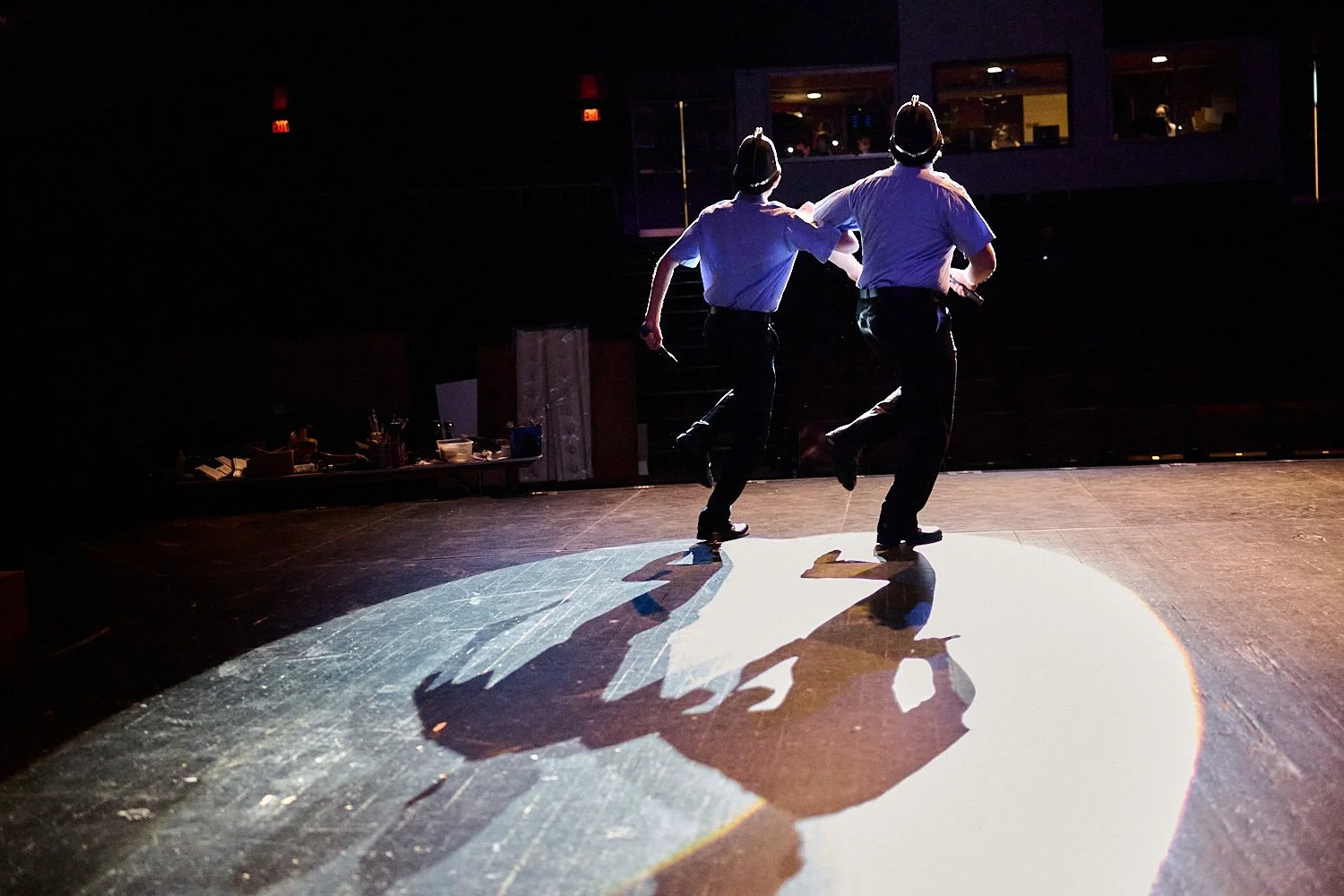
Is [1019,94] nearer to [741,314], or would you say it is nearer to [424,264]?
[424,264]

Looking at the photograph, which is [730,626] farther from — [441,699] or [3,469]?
[3,469]

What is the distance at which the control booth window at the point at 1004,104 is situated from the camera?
14.2 meters

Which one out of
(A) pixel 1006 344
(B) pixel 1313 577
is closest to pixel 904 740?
(B) pixel 1313 577

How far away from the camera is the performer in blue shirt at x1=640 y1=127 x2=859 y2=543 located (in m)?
4.50

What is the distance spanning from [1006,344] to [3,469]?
7.62 m

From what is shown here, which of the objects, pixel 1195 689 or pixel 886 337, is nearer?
pixel 1195 689

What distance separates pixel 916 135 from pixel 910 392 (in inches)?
35.5

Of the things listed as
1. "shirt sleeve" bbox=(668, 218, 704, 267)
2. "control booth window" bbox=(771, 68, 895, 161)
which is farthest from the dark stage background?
"shirt sleeve" bbox=(668, 218, 704, 267)

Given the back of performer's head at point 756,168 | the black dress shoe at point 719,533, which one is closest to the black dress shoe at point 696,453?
the black dress shoe at point 719,533

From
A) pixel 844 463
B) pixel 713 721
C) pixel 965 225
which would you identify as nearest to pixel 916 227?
pixel 965 225

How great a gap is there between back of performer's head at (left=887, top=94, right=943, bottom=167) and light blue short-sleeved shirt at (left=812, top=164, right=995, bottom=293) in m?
0.04

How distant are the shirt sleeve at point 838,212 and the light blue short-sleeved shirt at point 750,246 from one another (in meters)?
0.03

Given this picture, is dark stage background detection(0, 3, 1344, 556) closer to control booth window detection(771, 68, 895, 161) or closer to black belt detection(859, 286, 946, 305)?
control booth window detection(771, 68, 895, 161)

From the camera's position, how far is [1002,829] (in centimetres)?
193
